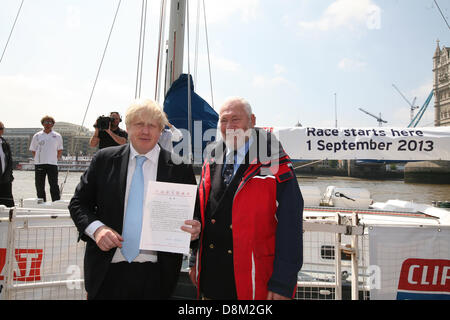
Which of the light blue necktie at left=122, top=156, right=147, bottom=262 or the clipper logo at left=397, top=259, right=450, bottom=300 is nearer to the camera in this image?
the light blue necktie at left=122, top=156, right=147, bottom=262

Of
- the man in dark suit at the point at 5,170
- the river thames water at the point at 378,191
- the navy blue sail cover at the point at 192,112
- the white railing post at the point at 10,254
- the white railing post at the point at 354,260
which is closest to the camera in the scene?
the white railing post at the point at 10,254

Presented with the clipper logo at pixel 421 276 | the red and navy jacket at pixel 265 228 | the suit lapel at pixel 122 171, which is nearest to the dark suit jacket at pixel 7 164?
the suit lapel at pixel 122 171

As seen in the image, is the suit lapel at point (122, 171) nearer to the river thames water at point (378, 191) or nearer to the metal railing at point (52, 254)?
the metal railing at point (52, 254)

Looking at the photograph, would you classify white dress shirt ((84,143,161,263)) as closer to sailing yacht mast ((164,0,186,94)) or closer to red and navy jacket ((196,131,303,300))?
red and navy jacket ((196,131,303,300))

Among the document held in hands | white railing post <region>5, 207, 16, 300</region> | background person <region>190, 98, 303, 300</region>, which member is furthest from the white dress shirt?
white railing post <region>5, 207, 16, 300</region>

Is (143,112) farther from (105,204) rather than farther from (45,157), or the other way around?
(45,157)

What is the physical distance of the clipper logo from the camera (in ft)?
8.83

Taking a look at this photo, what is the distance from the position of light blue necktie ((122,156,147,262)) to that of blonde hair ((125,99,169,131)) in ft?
1.20

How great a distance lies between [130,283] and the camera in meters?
1.49

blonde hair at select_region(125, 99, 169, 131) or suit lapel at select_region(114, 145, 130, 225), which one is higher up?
blonde hair at select_region(125, 99, 169, 131)

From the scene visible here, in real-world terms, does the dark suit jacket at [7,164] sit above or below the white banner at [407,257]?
above

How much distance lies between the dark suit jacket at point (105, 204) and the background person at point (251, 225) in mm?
224

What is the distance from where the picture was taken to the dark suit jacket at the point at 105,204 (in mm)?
1466

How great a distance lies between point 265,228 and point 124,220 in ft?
2.56
